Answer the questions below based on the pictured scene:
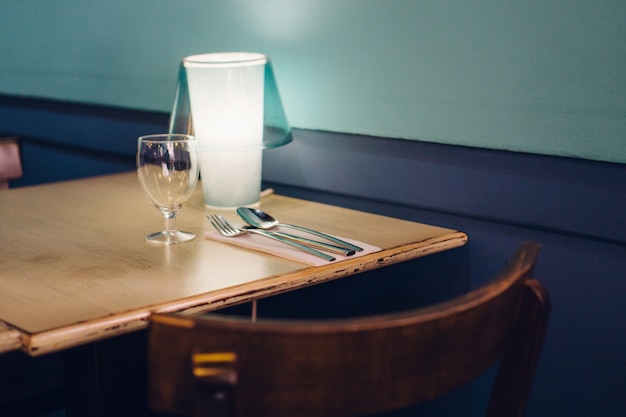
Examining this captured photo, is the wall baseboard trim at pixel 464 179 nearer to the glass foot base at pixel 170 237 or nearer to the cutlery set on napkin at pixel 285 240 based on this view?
the cutlery set on napkin at pixel 285 240

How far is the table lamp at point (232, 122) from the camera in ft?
5.32

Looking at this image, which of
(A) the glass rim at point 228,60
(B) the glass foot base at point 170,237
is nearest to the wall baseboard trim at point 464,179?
(A) the glass rim at point 228,60

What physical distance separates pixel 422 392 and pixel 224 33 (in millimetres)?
1499

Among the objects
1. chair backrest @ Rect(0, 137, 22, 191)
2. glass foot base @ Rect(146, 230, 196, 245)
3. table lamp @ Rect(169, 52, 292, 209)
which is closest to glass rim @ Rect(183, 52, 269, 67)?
table lamp @ Rect(169, 52, 292, 209)

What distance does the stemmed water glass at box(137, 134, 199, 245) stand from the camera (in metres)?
1.36

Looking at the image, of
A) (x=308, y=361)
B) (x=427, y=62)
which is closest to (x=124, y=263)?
(x=308, y=361)

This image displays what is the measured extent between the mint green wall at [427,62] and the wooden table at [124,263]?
0.24 metres

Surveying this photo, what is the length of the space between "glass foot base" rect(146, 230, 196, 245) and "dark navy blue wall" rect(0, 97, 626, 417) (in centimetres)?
49

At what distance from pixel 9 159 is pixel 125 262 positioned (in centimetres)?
106

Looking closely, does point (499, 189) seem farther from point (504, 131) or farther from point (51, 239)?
point (51, 239)

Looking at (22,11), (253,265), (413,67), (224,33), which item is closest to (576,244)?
(413,67)

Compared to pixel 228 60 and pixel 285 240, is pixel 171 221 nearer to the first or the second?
pixel 285 240

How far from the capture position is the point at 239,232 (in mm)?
1388

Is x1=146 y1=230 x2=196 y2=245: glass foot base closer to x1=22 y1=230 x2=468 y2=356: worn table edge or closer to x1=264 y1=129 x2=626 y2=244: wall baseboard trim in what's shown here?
x1=22 y1=230 x2=468 y2=356: worn table edge
